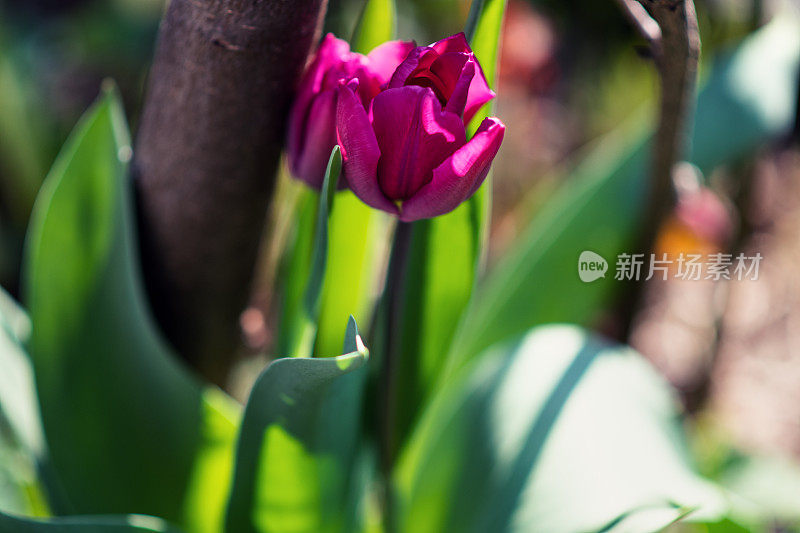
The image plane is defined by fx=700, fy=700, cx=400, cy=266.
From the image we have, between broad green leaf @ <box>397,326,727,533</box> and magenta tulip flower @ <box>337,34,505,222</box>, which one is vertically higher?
magenta tulip flower @ <box>337,34,505,222</box>

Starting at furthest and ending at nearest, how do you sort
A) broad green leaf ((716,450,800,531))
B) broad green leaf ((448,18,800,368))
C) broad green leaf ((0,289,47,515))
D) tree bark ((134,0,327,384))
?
broad green leaf ((716,450,800,531)), broad green leaf ((448,18,800,368)), broad green leaf ((0,289,47,515)), tree bark ((134,0,327,384))

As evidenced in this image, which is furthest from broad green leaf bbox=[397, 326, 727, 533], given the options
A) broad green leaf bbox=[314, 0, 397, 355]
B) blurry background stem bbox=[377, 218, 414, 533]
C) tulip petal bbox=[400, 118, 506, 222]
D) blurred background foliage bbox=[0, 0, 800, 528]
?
blurred background foliage bbox=[0, 0, 800, 528]

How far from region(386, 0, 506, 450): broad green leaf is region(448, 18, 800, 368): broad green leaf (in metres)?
0.17

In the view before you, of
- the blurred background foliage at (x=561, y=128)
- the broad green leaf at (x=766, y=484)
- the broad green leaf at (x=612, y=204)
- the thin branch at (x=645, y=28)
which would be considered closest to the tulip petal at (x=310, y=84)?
the thin branch at (x=645, y=28)

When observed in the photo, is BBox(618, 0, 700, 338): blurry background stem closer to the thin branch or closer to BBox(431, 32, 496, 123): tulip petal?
the thin branch

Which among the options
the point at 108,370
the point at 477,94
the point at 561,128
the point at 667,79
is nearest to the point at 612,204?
the point at 667,79

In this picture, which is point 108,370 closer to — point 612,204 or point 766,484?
point 612,204

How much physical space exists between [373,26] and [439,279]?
0.65 feet

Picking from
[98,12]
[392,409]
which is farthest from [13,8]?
[392,409]

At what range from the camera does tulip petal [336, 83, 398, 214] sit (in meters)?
0.36

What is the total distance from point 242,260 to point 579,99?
3.95 feet

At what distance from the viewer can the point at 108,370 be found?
591 mm

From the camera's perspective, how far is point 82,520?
466 millimetres

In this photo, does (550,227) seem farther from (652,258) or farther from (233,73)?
(233,73)
